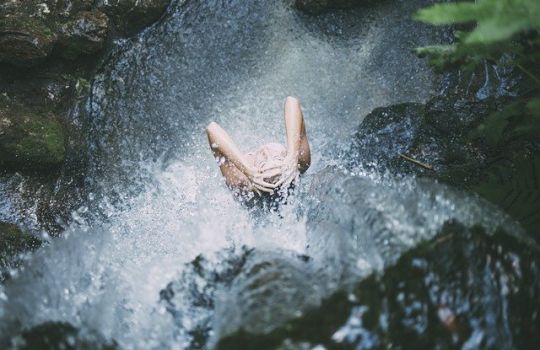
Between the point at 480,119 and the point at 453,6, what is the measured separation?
234 cm

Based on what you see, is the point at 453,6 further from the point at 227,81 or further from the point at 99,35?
the point at 99,35

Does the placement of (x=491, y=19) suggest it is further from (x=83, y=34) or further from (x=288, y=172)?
(x=83, y=34)

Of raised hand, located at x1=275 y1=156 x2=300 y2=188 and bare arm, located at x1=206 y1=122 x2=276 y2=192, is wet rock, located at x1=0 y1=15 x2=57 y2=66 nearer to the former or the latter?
bare arm, located at x1=206 y1=122 x2=276 y2=192

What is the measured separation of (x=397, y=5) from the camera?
17.7ft

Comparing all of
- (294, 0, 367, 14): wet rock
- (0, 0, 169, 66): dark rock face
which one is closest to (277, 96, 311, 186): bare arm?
(294, 0, 367, 14): wet rock

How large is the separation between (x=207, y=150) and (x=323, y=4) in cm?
219

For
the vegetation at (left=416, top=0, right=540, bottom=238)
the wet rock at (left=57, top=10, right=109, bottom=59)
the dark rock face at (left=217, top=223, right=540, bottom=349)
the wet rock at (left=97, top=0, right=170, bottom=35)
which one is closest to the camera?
the dark rock face at (left=217, top=223, right=540, bottom=349)

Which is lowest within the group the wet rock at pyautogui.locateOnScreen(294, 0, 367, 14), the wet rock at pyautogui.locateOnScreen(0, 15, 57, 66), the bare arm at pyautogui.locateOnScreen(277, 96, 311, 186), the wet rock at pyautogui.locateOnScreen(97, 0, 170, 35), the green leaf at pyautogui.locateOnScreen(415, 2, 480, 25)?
the bare arm at pyautogui.locateOnScreen(277, 96, 311, 186)

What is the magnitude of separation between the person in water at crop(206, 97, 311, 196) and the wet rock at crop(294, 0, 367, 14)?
1712 mm

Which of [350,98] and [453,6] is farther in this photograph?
[350,98]

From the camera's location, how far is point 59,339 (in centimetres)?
251

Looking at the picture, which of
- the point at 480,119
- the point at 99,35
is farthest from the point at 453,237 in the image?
the point at 99,35

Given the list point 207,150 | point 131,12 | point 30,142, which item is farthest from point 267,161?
point 131,12

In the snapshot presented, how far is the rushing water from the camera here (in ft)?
10.1
